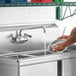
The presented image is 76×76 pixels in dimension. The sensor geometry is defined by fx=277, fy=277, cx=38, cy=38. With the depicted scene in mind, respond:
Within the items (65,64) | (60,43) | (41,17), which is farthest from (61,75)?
(41,17)

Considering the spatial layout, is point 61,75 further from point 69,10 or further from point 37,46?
point 69,10

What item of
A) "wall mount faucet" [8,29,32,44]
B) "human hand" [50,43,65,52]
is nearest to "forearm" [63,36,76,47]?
"human hand" [50,43,65,52]

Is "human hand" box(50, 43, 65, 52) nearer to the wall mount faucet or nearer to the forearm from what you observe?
the forearm

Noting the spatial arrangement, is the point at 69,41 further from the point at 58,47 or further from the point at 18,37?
the point at 18,37

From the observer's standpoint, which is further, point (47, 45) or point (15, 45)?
point (47, 45)

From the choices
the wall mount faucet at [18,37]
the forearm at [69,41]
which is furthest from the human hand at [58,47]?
the wall mount faucet at [18,37]

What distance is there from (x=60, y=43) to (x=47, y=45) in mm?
227

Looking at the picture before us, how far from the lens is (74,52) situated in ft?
5.15

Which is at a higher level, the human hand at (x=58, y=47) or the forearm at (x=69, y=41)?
the forearm at (x=69, y=41)

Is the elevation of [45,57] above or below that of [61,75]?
above

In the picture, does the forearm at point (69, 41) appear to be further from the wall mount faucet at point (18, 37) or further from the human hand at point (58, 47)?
the wall mount faucet at point (18, 37)

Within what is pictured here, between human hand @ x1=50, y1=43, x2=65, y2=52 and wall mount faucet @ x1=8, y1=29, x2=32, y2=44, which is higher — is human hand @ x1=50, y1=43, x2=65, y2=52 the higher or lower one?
the lower one

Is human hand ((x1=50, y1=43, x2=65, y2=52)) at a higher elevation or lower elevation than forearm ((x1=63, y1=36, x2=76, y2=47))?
lower

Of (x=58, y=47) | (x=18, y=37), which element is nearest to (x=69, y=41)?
(x=58, y=47)
